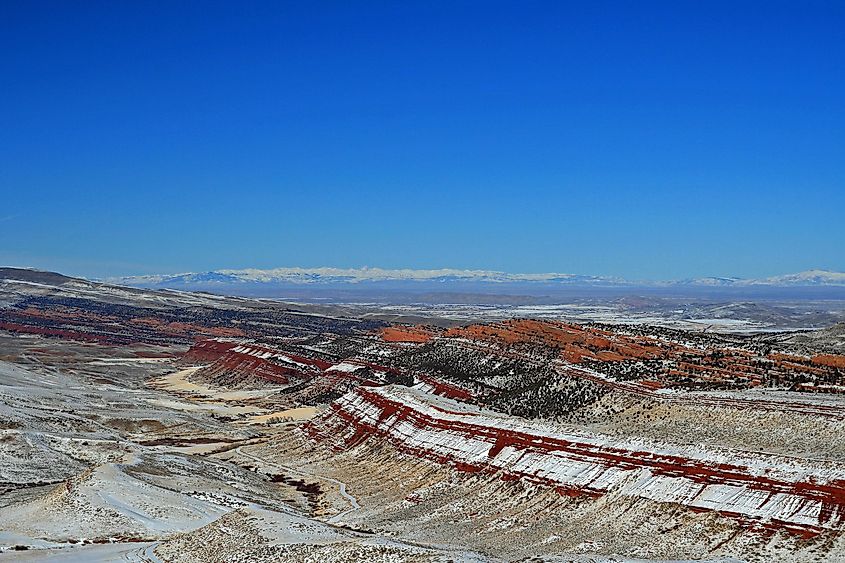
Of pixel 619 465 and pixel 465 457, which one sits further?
pixel 465 457

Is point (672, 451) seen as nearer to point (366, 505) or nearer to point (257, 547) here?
point (366, 505)

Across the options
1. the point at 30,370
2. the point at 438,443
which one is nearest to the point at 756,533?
the point at 438,443

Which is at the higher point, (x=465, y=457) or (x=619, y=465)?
(x=619, y=465)
